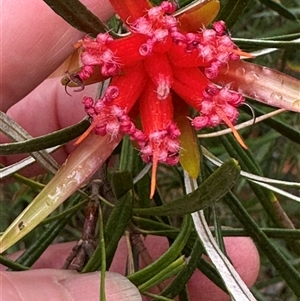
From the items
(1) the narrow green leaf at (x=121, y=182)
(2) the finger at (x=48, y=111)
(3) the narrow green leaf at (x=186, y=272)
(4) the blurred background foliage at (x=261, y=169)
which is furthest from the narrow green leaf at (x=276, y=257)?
(2) the finger at (x=48, y=111)

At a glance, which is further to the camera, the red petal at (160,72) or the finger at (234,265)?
the finger at (234,265)

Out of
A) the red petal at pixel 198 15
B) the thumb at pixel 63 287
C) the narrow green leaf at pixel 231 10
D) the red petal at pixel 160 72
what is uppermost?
the narrow green leaf at pixel 231 10

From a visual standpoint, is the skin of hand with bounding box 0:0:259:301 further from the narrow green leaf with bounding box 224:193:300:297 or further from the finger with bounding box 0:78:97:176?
the narrow green leaf with bounding box 224:193:300:297

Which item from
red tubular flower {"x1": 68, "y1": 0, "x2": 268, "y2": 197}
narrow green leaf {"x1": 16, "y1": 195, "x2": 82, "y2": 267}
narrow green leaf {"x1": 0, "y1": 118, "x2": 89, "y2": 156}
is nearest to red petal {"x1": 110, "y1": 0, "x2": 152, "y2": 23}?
red tubular flower {"x1": 68, "y1": 0, "x2": 268, "y2": 197}

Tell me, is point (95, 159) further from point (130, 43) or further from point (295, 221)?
point (295, 221)

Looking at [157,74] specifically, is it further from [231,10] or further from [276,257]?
[276,257]

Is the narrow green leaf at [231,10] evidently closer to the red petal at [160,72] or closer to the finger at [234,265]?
the red petal at [160,72]
